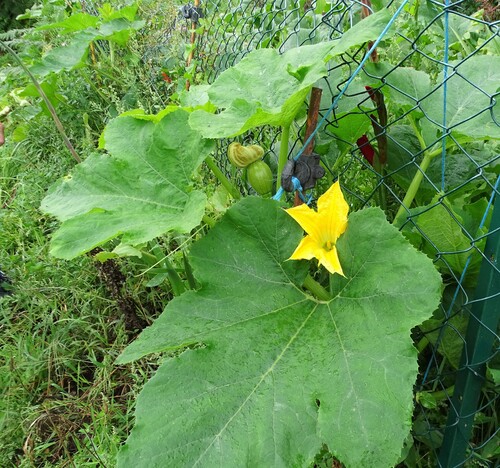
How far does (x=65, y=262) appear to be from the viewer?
8.13 ft

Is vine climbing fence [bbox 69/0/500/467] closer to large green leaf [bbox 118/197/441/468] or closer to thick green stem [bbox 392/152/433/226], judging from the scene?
thick green stem [bbox 392/152/433/226]

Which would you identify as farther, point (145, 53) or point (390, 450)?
point (145, 53)

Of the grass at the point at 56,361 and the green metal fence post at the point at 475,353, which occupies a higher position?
the green metal fence post at the point at 475,353

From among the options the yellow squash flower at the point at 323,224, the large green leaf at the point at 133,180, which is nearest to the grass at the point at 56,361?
the large green leaf at the point at 133,180

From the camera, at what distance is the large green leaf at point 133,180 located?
1334mm

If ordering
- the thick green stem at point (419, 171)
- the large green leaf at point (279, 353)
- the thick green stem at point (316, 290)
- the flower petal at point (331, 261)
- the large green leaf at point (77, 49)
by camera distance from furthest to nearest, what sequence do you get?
the large green leaf at point (77, 49), the thick green stem at point (419, 171), the thick green stem at point (316, 290), the flower petal at point (331, 261), the large green leaf at point (279, 353)

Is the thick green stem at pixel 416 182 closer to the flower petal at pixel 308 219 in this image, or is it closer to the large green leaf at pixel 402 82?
the large green leaf at pixel 402 82

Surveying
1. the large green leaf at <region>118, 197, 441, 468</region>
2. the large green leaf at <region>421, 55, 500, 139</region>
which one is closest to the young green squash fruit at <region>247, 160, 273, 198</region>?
the large green leaf at <region>118, 197, 441, 468</region>

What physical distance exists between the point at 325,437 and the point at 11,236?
87.5 inches

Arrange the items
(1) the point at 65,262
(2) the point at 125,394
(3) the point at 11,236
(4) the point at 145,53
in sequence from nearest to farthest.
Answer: (2) the point at 125,394
(1) the point at 65,262
(3) the point at 11,236
(4) the point at 145,53

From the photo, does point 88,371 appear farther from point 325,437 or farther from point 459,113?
point 459,113

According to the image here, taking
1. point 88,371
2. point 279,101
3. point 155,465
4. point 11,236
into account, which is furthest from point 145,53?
point 155,465

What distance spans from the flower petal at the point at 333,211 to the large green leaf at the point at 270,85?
8.3 inches

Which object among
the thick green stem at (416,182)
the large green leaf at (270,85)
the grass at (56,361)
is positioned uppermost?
the large green leaf at (270,85)
